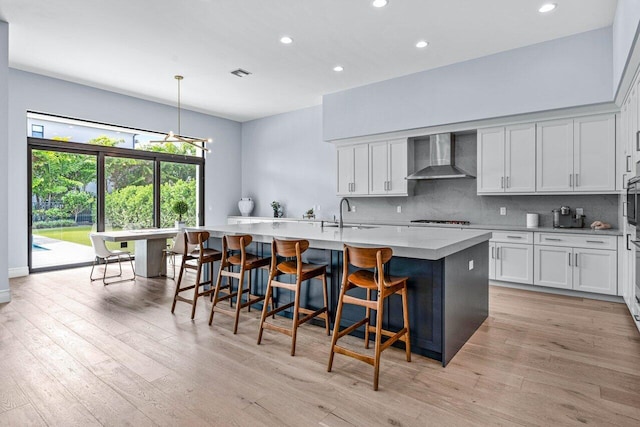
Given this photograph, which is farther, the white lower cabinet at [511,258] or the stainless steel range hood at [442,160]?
the stainless steel range hood at [442,160]

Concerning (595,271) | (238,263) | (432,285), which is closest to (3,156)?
(238,263)

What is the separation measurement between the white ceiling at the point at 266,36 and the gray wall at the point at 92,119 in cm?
30

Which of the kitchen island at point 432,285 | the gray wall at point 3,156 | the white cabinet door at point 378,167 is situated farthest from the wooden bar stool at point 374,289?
the gray wall at point 3,156

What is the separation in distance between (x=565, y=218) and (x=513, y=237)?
76 cm

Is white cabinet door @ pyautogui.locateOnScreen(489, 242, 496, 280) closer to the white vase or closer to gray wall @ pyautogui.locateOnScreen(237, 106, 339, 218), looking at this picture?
gray wall @ pyautogui.locateOnScreen(237, 106, 339, 218)

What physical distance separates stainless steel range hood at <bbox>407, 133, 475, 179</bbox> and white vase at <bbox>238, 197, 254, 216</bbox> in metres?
4.35

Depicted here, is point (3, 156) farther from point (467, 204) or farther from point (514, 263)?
point (514, 263)

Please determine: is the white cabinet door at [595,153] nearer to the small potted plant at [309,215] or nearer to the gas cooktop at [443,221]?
the gas cooktop at [443,221]

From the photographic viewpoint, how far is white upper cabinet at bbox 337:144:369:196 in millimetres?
6387

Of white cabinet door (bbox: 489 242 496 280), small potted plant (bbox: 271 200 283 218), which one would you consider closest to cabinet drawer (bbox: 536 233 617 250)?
white cabinet door (bbox: 489 242 496 280)

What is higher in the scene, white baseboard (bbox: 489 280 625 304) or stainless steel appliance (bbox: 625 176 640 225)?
stainless steel appliance (bbox: 625 176 640 225)

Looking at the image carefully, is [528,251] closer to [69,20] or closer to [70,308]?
[70,308]

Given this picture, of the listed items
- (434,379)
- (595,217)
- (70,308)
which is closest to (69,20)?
(70,308)

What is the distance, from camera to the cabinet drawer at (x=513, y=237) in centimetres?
466
